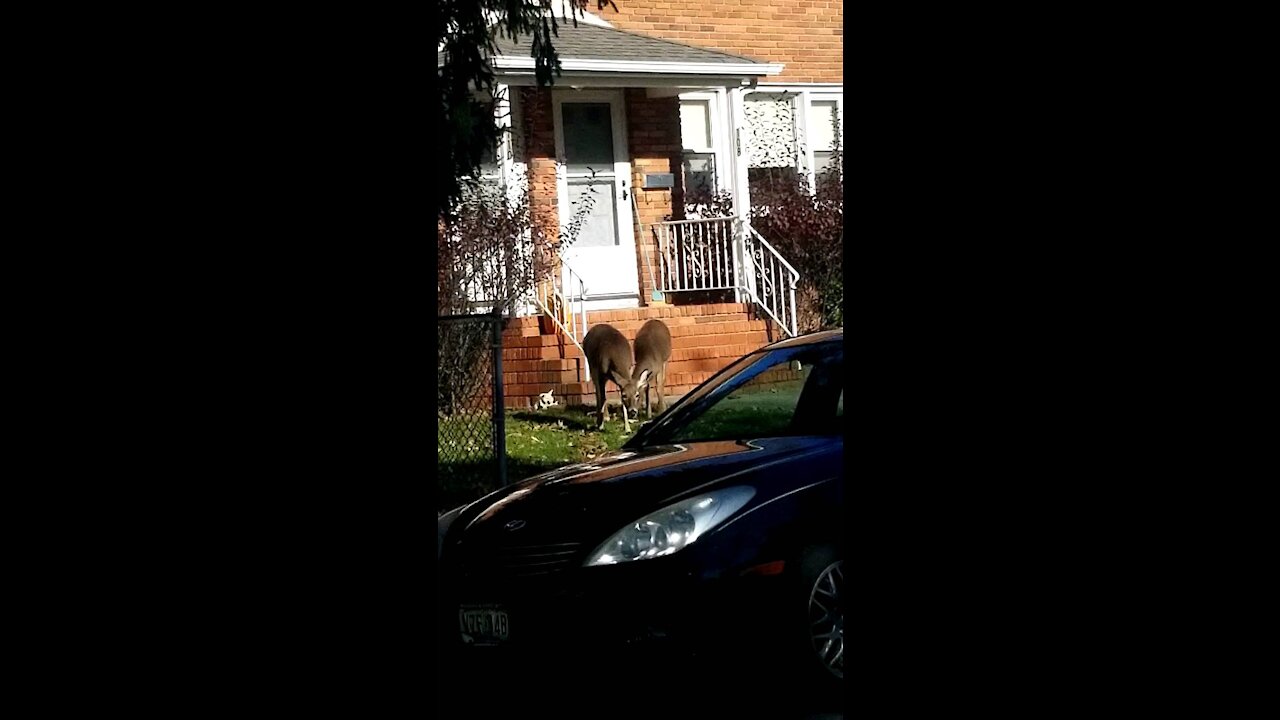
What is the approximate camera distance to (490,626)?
19.2ft

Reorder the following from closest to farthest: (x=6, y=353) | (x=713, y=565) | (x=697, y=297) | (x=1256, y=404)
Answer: (x=1256, y=404) → (x=6, y=353) → (x=713, y=565) → (x=697, y=297)

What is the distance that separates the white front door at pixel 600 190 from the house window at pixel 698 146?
0.92m

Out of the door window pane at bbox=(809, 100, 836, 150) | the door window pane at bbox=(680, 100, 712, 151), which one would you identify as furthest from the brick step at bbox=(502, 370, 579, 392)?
the door window pane at bbox=(809, 100, 836, 150)

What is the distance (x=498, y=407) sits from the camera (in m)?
9.05

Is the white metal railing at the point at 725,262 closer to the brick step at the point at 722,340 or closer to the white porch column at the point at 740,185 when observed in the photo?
the white porch column at the point at 740,185

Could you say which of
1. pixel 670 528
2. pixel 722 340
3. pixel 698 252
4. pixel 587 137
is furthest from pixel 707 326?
pixel 670 528

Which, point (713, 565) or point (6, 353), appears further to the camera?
point (713, 565)

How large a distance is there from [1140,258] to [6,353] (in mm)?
1829

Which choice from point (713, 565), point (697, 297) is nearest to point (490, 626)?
point (713, 565)

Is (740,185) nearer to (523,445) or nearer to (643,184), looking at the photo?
(643,184)

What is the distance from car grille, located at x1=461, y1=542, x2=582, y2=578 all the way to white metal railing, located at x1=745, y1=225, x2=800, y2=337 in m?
11.1

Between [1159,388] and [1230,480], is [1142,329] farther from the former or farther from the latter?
[1230,480]

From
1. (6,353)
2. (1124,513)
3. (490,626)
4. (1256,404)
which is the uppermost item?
(6,353)

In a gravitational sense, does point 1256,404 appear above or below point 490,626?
above
